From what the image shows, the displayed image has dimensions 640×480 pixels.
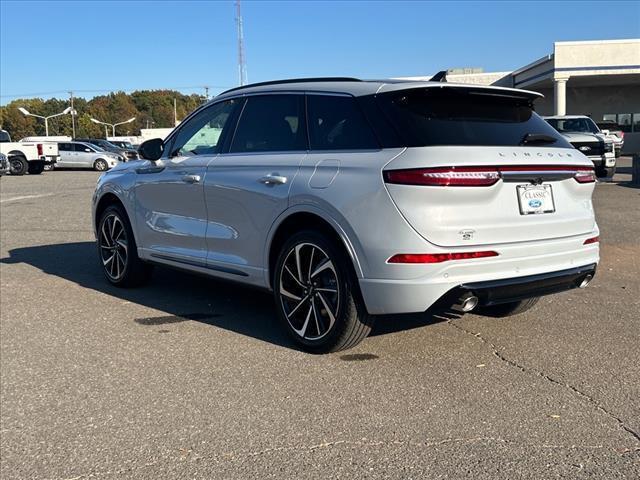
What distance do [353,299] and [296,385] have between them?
0.66m

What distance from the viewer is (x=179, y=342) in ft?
16.3

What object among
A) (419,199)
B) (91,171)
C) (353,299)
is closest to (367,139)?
(419,199)

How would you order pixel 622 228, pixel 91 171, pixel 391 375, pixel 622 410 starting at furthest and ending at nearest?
pixel 91 171 < pixel 622 228 < pixel 391 375 < pixel 622 410

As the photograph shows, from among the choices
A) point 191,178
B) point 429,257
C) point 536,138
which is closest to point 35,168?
point 191,178

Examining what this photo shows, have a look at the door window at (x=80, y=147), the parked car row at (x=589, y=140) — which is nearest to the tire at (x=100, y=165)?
the door window at (x=80, y=147)

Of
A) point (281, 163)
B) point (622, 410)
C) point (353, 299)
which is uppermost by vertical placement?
point (281, 163)

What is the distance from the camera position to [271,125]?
5121 millimetres

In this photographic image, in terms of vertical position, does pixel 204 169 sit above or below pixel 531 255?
above

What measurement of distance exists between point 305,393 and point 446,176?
154 cm

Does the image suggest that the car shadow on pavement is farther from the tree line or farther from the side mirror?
the tree line

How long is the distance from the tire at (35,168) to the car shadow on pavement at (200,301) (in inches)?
1029

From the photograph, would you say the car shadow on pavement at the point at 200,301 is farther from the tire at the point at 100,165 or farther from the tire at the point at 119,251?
the tire at the point at 100,165

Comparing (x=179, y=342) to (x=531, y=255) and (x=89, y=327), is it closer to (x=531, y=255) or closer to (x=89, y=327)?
(x=89, y=327)

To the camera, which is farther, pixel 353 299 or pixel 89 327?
pixel 89 327
